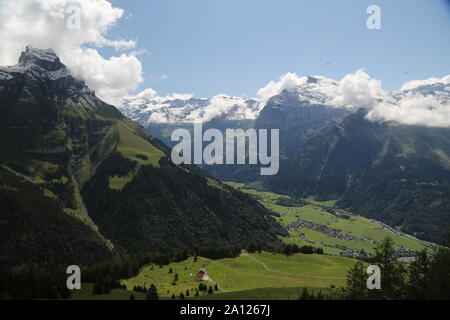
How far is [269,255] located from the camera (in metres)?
176

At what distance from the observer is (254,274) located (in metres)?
144

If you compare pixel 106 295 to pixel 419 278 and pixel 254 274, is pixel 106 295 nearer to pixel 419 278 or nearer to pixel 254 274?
pixel 254 274

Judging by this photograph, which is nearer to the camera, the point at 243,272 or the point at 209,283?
the point at 209,283

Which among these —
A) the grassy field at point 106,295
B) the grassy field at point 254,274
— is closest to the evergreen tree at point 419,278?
the grassy field at point 254,274

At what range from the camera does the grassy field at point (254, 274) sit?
12407 centimetres

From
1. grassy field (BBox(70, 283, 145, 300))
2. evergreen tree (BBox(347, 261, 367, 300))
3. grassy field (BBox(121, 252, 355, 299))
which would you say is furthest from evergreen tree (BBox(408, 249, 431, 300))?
grassy field (BBox(70, 283, 145, 300))

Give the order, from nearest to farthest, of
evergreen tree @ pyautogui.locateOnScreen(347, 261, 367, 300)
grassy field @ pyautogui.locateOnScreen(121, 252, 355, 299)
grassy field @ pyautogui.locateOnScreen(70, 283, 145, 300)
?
evergreen tree @ pyautogui.locateOnScreen(347, 261, 367, 300) → grassy field @ pyautogui.locateOnScreen(70, 283, 145, 300) → grassy field @ pyautogui.locateOnScreen(121, 252, 355, 299)

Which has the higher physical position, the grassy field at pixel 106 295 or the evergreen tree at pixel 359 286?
the evergreen tree at pixel 359 286

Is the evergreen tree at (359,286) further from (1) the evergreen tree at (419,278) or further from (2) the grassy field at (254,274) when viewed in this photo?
(2) the grassy field at (254,274)

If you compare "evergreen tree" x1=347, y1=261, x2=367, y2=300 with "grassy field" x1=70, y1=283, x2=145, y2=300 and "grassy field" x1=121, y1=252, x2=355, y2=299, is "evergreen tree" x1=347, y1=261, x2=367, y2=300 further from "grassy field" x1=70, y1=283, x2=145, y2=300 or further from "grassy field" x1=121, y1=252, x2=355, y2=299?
"grassy field" x1=70, y1=283, x2=145, y2=300

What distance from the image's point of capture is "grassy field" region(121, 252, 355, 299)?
124 metres
